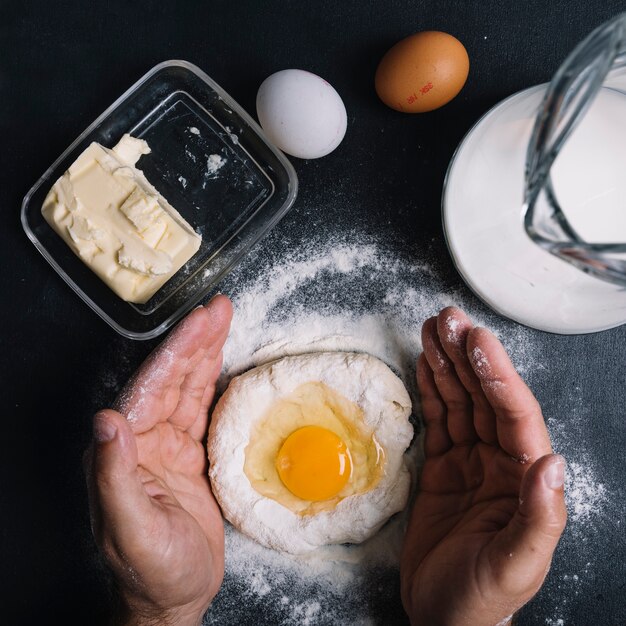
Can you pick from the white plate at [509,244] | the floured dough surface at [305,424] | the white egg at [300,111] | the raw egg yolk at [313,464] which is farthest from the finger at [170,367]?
the white plate at [509,244]

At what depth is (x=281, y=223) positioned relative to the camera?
1491mm

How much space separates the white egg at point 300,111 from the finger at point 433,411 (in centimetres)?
53

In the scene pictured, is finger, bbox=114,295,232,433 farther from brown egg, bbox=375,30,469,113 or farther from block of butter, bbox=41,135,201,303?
brown egg, bbox=375,30,469,113

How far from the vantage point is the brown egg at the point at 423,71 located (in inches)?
51.7

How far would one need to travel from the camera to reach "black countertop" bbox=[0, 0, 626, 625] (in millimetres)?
1463

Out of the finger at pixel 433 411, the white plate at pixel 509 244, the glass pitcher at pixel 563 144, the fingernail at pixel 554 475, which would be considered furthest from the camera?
the finger at pixel 433 411

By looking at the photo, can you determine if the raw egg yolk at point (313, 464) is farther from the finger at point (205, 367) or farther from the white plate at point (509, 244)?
the white plate at point (509, 244)

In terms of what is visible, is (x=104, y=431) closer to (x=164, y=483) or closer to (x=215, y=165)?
(x=164, y=483)

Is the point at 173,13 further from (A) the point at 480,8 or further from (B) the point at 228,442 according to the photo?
(B) the point at 228,442

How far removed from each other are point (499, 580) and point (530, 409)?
1.06 ft

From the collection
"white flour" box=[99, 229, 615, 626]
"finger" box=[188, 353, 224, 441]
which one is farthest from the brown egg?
"finger" box=[188, 353, 224, 441]

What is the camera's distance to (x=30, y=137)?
151 centimetres

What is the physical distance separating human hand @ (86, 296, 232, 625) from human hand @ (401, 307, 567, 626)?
0.44 metres

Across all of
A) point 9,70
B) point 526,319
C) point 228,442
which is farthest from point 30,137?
point 526,319
